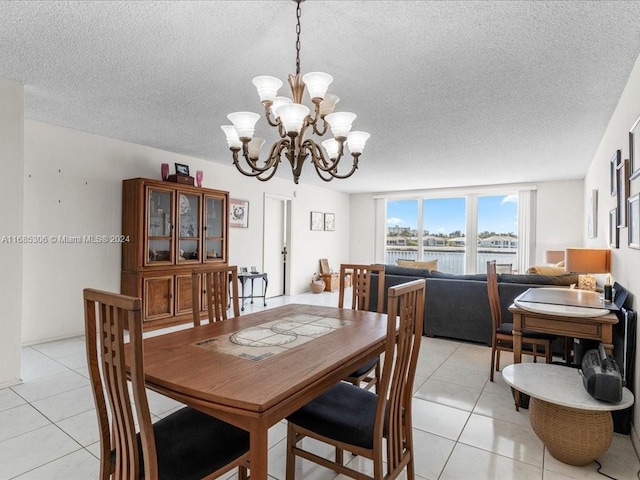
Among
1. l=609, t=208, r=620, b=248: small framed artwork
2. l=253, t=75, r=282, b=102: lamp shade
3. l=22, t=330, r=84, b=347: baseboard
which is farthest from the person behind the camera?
l=22, t=330, r=84, b=347: baseboard

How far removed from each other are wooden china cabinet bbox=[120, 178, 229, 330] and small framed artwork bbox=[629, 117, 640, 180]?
14.7ft

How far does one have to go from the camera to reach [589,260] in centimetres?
313

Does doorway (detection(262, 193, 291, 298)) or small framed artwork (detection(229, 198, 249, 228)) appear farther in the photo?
doorway (detection(262, 193, 291, 298))

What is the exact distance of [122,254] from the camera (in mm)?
4504

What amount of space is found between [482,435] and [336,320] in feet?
3.72

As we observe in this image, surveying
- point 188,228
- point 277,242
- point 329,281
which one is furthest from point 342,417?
point 329,281

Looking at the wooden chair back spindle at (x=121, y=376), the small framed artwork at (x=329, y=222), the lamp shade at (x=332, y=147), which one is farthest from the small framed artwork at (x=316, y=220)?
the wooden chair back spindle at (x=121, y=376)

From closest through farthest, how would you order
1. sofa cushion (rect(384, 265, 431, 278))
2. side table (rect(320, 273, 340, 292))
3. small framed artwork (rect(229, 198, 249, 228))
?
sofa cushion (rect(384, 265, 431, 278))
small framed artwork (rect(229, 198, 249, 228))
side table (rect(320, 273, 340, 292))

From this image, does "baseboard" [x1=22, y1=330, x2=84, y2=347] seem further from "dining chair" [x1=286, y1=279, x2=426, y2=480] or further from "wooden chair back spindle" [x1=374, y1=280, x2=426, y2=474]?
"wooden chair back spindle" [x1=374, y1=280, x2=426, y2=474]

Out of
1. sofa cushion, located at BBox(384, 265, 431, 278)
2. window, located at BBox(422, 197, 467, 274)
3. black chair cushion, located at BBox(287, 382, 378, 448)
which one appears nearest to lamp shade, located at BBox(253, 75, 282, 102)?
black chair cushion, located at BBox(287, 382, 378, 448)

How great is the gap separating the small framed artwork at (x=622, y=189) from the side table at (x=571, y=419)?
1.35 meters

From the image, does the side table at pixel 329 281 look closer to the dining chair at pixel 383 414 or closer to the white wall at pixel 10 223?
the white wall at pixel 10 223

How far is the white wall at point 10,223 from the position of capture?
9.12ft

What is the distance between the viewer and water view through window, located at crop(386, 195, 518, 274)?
7.52 m
